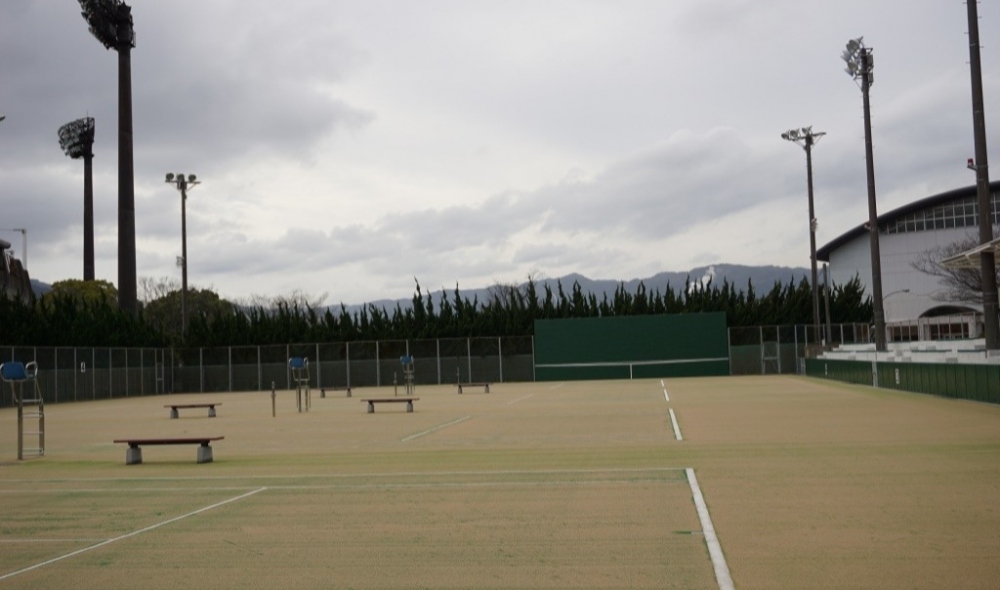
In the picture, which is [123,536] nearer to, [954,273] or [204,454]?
[204,454]

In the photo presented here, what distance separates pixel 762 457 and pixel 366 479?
522 cm

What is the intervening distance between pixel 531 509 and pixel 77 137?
9309cm

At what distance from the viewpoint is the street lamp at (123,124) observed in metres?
66.1

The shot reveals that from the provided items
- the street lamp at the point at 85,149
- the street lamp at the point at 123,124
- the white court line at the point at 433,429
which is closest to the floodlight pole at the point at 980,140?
the white court line at the point at 433,429

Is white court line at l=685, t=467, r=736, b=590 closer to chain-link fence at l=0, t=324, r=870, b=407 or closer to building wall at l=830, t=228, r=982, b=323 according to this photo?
chain-link fence at l=0, t=324, r=870, b=407

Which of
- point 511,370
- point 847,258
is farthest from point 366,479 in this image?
point 847,258

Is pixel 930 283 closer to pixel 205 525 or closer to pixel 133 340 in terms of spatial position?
pixel 133 340

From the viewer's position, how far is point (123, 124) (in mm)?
66375

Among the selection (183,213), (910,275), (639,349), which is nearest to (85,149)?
(183,213)

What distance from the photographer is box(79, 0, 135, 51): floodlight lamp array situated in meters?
67.6

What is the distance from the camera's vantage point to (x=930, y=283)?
268 feet

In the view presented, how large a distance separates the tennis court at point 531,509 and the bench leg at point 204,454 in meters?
0.37

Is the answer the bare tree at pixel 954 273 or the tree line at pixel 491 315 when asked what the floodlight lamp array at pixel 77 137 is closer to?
the tree line at pixel 491 315

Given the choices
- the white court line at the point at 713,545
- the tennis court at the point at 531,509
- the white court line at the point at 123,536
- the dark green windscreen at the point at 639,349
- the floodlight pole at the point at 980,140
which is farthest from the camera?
the dark green windscreen at the point at 639,349
